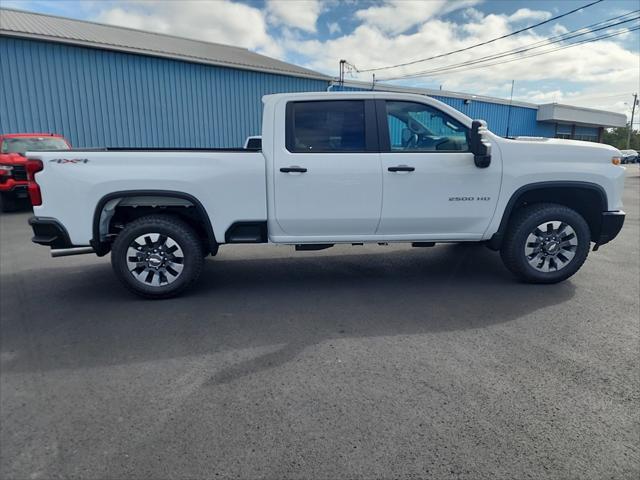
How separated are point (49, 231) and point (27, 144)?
28.1 ft

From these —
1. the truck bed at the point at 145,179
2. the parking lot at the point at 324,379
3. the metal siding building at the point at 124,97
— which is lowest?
the parking lot at the point at 324,379

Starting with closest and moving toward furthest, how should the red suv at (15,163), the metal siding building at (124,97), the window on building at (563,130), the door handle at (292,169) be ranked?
the door handle at (292,169), the red suv at (15,163), the metal siding building at (124,97), the window on building at (563,130)

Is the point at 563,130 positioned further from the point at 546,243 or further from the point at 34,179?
the point at 34,179

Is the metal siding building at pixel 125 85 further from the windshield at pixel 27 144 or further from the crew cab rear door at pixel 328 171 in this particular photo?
the crew cab rear door at pixel 328 171

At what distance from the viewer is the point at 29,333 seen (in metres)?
3.67

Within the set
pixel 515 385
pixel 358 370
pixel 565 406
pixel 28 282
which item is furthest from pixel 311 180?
pixel 28 282

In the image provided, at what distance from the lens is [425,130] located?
4562mm

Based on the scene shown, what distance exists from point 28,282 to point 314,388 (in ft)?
13.9

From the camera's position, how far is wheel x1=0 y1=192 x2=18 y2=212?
402 inches

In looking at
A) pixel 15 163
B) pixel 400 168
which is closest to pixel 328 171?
pixel 400 168

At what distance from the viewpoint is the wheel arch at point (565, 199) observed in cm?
459

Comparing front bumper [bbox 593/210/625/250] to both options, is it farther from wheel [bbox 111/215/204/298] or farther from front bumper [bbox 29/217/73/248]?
front bumper [bbox 29/217/73/248]

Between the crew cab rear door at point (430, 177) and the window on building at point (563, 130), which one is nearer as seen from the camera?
the crew cab rear door at point (430, 177)

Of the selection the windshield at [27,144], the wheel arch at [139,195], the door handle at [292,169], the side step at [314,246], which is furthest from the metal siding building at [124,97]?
the door handle at [292,169]
